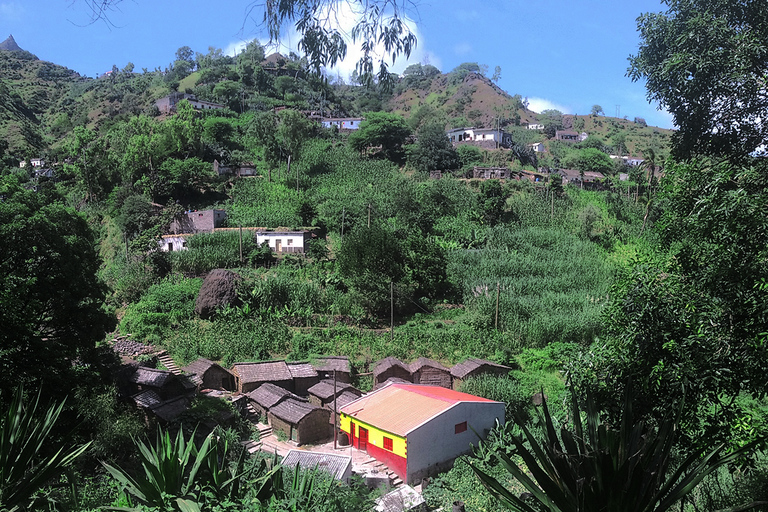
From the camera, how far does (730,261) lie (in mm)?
5934

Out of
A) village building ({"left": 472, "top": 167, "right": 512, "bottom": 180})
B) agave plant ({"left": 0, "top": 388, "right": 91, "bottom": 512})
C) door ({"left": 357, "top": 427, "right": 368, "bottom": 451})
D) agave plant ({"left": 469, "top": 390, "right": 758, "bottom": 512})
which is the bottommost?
door ({"left": 357, "top": 427, "right": 368, "bottom": 451})

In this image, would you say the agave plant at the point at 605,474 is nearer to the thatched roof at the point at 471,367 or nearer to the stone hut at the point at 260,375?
the thatched roof at the point at 471,367

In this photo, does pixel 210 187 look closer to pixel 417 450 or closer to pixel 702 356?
pixel 417 450

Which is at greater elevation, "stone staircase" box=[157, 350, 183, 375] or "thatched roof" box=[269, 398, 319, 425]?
"stone staircase" box=[157, 350, 183, 375]

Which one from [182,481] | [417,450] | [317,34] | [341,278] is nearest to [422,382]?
[417,450]

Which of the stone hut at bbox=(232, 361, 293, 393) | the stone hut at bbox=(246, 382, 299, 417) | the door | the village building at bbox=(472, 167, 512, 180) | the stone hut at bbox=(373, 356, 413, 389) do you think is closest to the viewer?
the door

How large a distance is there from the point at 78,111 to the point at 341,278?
201ft

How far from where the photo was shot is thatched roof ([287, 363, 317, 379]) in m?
17.6

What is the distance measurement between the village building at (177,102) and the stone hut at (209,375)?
45.2m

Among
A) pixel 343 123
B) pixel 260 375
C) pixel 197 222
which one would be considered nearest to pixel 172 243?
pixel 197 222

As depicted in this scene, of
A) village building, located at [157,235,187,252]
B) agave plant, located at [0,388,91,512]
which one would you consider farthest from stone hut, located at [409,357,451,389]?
village building, located at [157,235,187,252]

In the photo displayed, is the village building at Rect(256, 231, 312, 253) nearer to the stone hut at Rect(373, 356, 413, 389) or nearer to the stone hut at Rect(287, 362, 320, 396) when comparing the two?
the stone hut at Rect(287, 362, 320, 396)

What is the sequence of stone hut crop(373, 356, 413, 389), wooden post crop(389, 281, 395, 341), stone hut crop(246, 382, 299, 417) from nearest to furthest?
1. stone hut crop(246, 382, 299, 417)
2. stone hut crop(373, 356, 413, 389)
3. wooden post crop(389, 281, 395, 341)

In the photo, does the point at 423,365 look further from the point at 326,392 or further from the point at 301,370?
the point at 301,370
